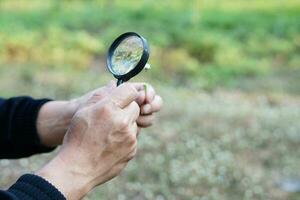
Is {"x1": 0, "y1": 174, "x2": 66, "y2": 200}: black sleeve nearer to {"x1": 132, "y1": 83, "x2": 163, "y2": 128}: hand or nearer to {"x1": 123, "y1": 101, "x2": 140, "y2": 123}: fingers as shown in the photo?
{"x1": 123, "y1": 101, "x2": 140, "y2": 123}: fingers

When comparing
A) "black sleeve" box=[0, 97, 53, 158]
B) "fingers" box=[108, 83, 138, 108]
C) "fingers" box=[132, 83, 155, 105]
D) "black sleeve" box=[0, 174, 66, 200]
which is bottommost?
"black sleeve" box=[0, 97, 53, 158]

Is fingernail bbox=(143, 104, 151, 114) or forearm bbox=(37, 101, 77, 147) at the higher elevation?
fingernail bbox=(143, 104, 151, 114)

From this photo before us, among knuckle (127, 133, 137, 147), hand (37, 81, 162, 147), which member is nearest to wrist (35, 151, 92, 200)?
knuckle (127, 133, 137, 147)

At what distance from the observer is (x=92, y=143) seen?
1.75 m

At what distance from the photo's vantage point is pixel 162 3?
1809cm

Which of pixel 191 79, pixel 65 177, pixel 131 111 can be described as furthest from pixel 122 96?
pixel 191 79

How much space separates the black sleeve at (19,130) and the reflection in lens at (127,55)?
1.80ft

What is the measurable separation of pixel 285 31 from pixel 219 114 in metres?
8.60

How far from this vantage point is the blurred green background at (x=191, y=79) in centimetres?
450

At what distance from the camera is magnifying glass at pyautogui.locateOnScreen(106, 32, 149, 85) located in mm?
1948

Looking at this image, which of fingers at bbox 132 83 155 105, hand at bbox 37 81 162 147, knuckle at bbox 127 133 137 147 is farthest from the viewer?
hand at bbox 37 81 162 147

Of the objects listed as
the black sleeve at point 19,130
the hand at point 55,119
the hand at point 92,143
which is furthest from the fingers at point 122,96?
the black sleeve at point 19,130

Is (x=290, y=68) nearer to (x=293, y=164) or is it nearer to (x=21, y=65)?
(x=21, y=65)

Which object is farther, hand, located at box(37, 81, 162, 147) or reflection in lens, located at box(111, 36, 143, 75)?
hand, located at box(37, 81, 162, 147)
